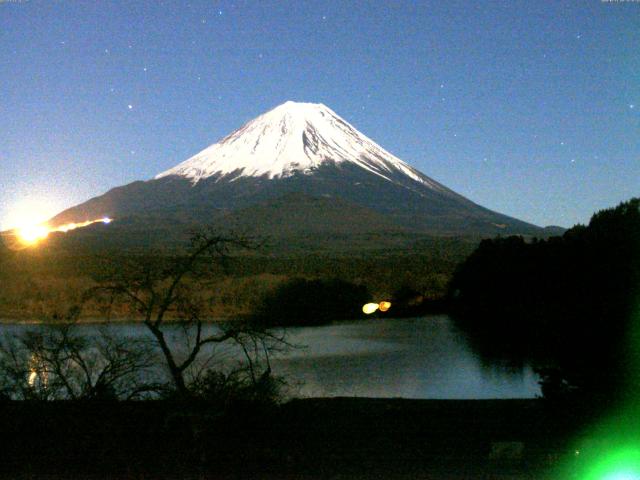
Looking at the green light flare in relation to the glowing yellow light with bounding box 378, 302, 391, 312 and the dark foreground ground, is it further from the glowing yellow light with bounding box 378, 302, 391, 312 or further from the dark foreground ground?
the glowing yellow light with bounding box 378, 302, 391, 312

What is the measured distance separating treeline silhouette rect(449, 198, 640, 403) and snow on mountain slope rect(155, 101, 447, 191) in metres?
87.4

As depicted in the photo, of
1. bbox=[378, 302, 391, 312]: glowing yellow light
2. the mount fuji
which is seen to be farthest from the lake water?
the mount fuji

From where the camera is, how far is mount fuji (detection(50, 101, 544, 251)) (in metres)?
72.6

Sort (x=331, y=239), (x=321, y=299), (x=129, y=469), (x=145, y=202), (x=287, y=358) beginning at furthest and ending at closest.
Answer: (x=145, y=202)
(x=331, y=239)
(x=321, y=299)
(x=287, y=358)
(x=129, y=469)

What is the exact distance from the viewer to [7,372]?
7203 millimetres

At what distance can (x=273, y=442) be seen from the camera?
6.86 meters

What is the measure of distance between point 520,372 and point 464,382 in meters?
0.95

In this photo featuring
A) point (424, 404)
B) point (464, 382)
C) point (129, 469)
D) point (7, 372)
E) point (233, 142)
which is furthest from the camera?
point (233, 142)

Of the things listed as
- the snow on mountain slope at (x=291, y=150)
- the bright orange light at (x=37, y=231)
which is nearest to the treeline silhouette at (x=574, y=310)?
the bright orange light at (x=37, y=231)

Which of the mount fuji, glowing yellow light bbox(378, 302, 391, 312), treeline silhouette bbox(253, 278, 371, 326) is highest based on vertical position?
the mount fuji

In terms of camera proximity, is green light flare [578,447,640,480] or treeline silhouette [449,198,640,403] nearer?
green light flare [578,447,640,480]

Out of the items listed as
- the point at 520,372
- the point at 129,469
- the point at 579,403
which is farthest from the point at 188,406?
the point at 520,372

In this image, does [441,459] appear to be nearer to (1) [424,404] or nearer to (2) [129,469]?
(1) [424,404]

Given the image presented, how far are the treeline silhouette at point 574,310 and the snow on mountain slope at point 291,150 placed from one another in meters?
87.4
